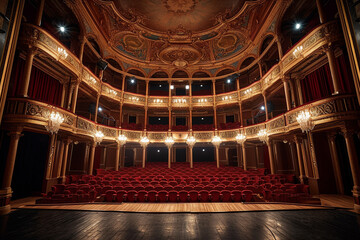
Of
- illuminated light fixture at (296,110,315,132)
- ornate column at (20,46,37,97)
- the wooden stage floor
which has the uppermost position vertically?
ornate column at (20,46,37,97)

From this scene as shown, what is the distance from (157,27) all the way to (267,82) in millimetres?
9613

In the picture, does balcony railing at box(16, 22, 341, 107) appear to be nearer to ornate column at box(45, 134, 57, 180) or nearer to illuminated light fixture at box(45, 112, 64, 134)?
illuminated light fixture at box(45, 112, 64, 134)

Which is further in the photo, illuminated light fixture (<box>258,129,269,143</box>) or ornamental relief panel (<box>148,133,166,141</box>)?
ornamental relief panel (<box>148,133,166,141</box>)

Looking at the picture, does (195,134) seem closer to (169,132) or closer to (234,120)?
(169,132)

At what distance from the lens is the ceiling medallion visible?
38.1 feet

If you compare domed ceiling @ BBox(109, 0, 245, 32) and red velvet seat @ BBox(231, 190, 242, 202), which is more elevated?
domed ceiling @ BBox(109, 0, 245, 32)

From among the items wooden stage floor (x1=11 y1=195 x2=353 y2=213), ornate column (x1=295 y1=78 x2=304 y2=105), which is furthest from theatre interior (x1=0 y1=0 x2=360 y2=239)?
ornate column (x1=295 y1=78 x2=304 y2=105)

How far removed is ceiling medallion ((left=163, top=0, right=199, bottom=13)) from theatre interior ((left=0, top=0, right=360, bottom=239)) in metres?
0.08

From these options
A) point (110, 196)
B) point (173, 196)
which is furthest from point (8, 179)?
point (173, 196)

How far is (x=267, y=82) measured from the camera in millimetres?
11383

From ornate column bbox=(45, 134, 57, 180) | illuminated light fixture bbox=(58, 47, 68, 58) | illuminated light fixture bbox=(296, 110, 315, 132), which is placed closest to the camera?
illuminated light fixture bbox=(296, 110, 315, 132)

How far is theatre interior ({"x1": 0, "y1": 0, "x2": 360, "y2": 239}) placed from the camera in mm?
5070

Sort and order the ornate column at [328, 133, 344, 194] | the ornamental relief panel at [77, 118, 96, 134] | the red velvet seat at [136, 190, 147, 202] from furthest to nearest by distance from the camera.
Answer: the ornamental relief panel at [77, 118, 96, 134], the ornate column at [328, 133, 344, 194], the red velvet seat at [136, 190, 147, 202]

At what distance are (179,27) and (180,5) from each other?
1994 mm
